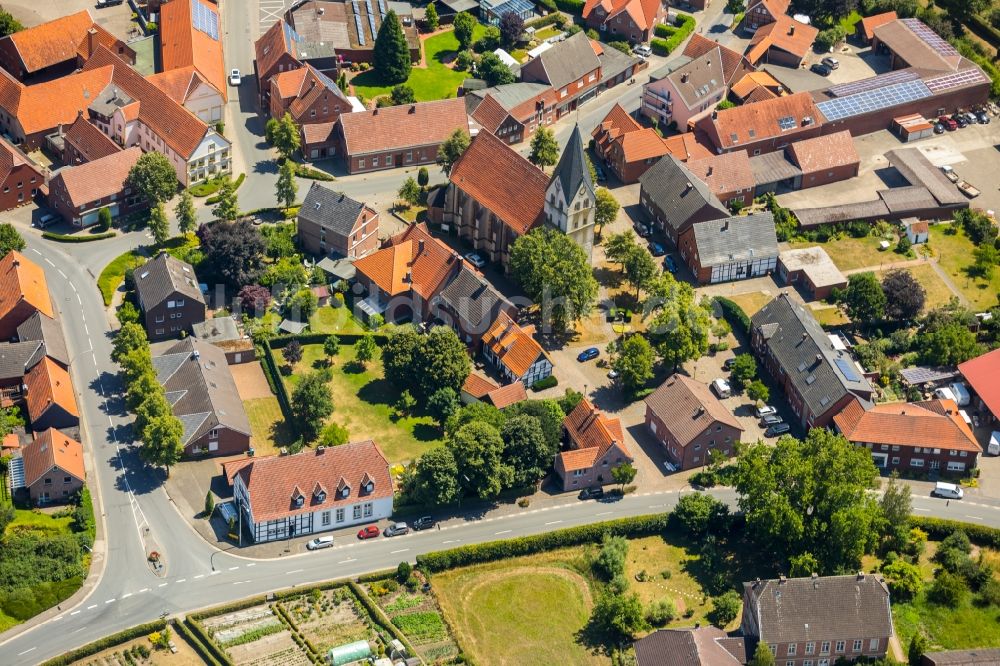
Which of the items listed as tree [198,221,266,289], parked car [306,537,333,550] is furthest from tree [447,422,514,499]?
tree [198,221,266,289]

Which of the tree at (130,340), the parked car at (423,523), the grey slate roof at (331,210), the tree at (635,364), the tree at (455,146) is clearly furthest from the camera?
the tree at (455,146)

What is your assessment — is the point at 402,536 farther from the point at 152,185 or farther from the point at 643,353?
the point at 152,185

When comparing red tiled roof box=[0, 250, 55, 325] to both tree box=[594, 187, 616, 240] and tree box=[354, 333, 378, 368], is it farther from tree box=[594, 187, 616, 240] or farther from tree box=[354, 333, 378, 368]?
tree box=[594, 187, 616, 240]

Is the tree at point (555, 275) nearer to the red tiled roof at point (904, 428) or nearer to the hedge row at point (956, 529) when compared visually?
the red tiled roof at point (904, 428)

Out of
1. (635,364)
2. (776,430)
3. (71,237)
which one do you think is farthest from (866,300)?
(71,237)

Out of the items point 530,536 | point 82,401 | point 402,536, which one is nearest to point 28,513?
point 82,401

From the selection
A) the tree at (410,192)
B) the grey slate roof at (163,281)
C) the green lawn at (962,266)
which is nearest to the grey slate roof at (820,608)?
the green lawn at (962,266)
